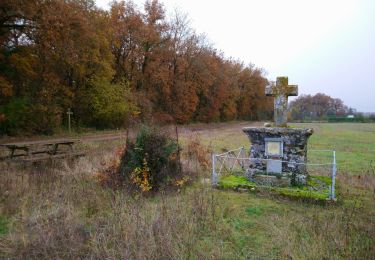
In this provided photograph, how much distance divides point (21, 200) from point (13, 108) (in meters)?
14.8

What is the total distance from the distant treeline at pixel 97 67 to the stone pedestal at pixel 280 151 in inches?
198

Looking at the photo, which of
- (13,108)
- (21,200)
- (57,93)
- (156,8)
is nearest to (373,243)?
(21,200)

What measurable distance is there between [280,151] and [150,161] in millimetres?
3318

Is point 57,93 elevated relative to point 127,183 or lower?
elevated

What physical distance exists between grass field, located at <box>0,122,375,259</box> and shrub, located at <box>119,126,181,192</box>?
1.82 feet

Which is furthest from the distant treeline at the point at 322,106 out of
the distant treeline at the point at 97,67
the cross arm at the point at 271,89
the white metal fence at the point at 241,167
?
the cross arm at the point at 271,89

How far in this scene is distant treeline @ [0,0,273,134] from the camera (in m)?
17.0

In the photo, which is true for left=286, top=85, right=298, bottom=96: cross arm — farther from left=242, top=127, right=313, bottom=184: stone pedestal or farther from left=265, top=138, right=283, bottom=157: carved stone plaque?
left=265, top=138, right=283, bottom=157: carved stone plaque

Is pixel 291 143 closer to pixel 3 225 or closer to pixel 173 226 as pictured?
pixel 173 226

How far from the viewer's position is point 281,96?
25.3 ft

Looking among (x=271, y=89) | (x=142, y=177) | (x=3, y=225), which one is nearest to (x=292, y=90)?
(x=271, y=89)

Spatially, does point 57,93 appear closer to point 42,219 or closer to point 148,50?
point 148,50

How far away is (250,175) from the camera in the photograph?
307 inches

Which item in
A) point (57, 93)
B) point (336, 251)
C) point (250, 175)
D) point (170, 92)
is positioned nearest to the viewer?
point (336, 251)
